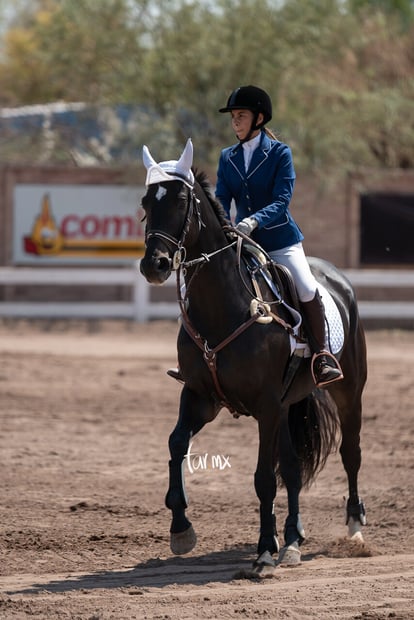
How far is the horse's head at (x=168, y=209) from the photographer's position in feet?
19.0

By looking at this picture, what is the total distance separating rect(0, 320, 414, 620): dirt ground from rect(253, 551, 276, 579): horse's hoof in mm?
67

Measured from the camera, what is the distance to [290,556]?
21.9 ft

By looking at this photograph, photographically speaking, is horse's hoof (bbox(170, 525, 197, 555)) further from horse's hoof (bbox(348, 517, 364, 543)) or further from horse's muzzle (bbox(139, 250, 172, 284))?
horse's muzzle (bbox(139, 250, 172, 284))

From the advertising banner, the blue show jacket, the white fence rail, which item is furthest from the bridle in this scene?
the advertising banner

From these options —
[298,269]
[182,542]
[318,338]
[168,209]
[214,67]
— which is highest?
[214,67]

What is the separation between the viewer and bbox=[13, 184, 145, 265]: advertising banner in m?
21.4

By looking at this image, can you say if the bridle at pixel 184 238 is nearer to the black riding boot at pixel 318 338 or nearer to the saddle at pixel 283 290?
the saddle at pixel 283 290

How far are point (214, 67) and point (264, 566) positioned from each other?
18083 millimetres

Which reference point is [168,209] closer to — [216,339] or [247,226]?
[247,226]

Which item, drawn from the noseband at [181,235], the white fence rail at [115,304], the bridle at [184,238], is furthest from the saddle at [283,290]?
the white fence rail at [115,304]

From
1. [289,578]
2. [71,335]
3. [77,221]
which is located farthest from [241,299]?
[77,221]

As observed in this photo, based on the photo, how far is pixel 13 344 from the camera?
1752cm

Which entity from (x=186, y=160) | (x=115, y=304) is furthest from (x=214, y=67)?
(x=186, y=160)

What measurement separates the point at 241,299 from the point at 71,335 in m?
12.9
